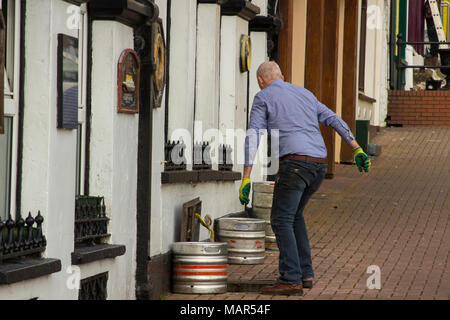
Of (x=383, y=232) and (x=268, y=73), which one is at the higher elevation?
(x=268, y=73)

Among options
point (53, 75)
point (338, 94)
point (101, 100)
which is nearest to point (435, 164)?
point (338, 94)

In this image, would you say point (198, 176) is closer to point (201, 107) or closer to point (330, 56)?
point (201, 107)

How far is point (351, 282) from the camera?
8.62m

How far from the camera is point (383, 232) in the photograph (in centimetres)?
1162

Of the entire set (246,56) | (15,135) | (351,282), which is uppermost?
(246,56)

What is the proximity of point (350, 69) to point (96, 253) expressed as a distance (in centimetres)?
1354

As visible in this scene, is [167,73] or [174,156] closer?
[174,156]

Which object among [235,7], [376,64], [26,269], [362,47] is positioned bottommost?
[26,269]

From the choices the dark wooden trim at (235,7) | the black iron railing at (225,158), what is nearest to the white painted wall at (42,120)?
the black iron railing at (225,158)

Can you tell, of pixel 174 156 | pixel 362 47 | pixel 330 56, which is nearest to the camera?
pixel 174 156

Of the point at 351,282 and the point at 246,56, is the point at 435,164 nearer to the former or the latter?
the point at 246,56

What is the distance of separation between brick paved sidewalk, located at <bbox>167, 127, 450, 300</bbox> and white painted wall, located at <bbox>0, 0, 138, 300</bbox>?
155 centimetres

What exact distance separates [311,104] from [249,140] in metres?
0.62

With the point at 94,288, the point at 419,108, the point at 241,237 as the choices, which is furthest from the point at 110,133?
the point at 419,108
